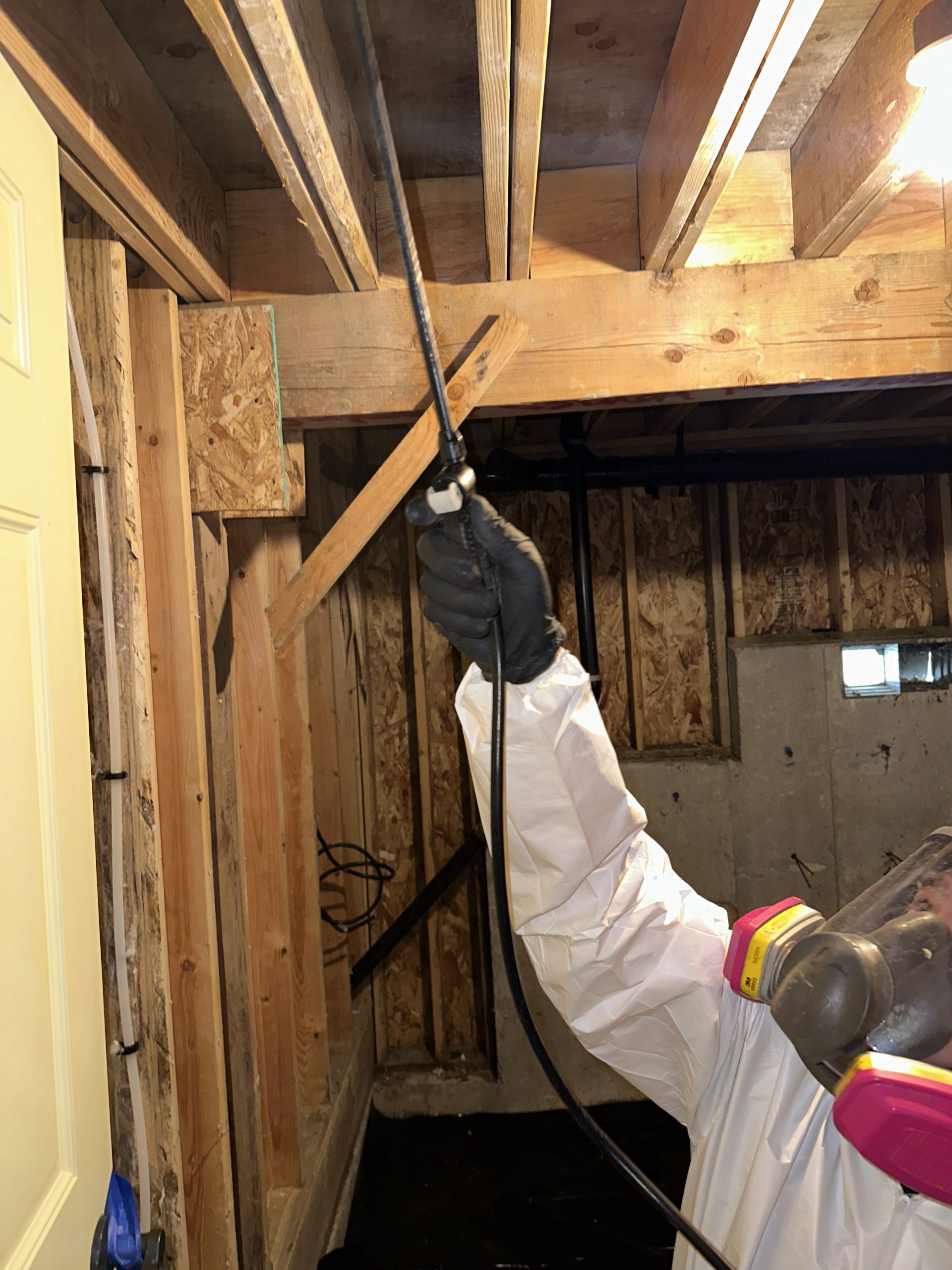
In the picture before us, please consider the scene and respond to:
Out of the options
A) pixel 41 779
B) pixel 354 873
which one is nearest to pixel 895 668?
pixel 354 873

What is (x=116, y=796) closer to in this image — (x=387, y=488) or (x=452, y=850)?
(x=387, y=488)

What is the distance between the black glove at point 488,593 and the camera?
99 centimetres

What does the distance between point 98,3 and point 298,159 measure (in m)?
0.31

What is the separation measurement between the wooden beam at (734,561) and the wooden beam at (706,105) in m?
2.02

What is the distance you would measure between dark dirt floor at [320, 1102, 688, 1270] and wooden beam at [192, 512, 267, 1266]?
2.66 ft

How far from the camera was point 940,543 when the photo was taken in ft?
11.5

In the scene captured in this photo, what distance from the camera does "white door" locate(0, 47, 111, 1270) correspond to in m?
0.77

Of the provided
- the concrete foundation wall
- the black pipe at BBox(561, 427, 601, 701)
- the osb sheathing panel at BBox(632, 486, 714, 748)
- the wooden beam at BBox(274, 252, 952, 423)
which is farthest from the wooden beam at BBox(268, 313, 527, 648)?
the osb sheathing panel at BBox(632, 486, 714, 748)

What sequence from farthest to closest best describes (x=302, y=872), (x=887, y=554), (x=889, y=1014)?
(x=887, y=554)
(x=302, y=872)
(x=889, y=1014)

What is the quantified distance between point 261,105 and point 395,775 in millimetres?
2708

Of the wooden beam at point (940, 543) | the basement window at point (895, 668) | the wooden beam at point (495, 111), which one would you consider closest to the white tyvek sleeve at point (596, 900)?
the wooden beam at point (495, 111)

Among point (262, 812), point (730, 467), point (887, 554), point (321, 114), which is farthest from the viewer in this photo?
point (887, 554)

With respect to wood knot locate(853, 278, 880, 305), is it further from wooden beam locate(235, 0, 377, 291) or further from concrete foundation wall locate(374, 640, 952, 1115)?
concrete foundation wall locate(374, 640, 952, 1115)

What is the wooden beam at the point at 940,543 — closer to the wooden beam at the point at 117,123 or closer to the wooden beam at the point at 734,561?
the wooden beam at the point at 734,561
